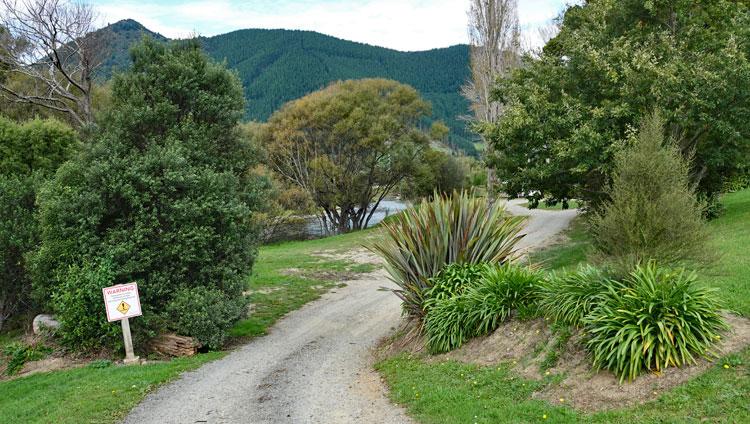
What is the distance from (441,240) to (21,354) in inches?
364

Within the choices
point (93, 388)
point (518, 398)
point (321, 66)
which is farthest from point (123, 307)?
point (321, 66)

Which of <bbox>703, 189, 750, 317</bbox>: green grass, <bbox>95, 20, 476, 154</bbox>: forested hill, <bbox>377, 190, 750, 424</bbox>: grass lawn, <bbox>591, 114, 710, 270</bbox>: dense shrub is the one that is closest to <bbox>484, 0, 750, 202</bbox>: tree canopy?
<bbox>703, 189, 750, 317</bbox>: green grass

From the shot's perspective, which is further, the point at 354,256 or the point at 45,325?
the point at 354,256

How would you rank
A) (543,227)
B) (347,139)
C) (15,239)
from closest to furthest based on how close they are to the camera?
1. (15,239)
2. (543,227)
3. (347,139)

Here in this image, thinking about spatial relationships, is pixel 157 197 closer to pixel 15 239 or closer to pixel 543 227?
pixel 15 239

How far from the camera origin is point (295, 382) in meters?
9.37

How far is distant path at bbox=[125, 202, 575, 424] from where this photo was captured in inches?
307

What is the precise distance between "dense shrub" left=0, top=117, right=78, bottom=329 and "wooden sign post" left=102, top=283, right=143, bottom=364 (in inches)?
130

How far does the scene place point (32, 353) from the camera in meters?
11.9

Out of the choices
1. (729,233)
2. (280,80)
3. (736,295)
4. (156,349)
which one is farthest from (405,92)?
(280,80)

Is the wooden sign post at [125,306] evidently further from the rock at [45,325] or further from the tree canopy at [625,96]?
the tree canopy at [625,96]

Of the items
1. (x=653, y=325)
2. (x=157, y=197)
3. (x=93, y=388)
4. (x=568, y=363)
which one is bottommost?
(x=93, y=388)

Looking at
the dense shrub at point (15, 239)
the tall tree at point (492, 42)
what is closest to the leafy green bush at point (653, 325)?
the dense shrub at point (15, 239)

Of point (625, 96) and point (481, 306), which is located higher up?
point (625, 96)
